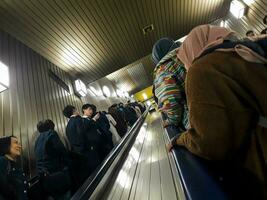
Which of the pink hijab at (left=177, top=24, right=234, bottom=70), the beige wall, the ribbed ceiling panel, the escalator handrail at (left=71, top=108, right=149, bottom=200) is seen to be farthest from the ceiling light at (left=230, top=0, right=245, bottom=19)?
the pink hijab at (left=177, top=24, right=234, bottom=70)

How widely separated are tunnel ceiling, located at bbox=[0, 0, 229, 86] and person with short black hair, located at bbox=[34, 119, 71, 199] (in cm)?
265

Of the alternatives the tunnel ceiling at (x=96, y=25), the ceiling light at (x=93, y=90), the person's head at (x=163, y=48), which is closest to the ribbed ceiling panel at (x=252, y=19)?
the tunnel ceiling at (x=96, y=25)

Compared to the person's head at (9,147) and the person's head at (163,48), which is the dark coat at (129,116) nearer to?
the person's head at (9,147)

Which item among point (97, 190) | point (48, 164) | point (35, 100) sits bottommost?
point (97, 190)

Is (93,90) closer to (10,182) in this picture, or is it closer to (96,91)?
(96,91)

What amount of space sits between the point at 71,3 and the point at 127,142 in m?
3.06

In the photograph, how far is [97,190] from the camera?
2170 millimetres

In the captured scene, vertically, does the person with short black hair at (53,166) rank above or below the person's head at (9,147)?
below

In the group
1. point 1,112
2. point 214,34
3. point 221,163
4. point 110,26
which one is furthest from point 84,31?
point 221,163

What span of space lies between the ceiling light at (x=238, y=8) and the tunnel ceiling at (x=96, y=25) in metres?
0.31

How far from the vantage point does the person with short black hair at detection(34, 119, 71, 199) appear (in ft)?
9.57

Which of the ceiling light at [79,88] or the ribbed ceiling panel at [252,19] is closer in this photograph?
the ribbed ceiling panel at [252,19]

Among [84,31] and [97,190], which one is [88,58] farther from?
[97,190]

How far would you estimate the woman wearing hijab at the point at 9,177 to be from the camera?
7.23 ft
